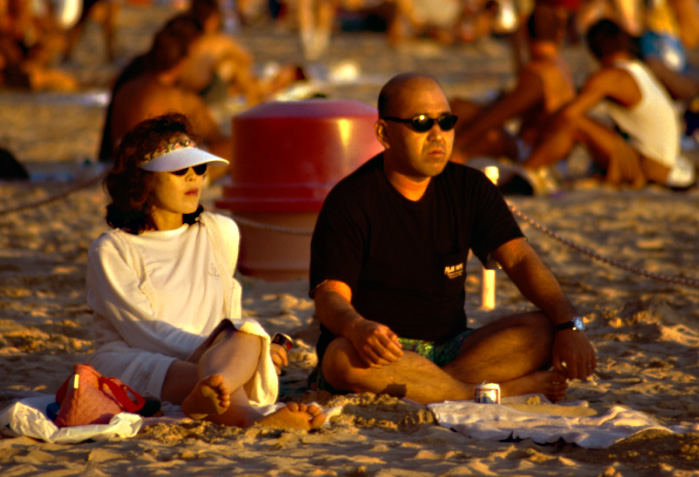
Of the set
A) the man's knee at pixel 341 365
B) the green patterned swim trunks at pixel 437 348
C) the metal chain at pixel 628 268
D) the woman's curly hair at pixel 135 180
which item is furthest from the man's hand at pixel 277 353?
the metal chain at pixel 628 268

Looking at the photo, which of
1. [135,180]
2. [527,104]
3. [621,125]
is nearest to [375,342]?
[135,180]

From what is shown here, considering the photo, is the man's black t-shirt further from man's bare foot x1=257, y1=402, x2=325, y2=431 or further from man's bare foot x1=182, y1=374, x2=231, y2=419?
man's bare foot x1=182, y1=374, x2=231, y2=419

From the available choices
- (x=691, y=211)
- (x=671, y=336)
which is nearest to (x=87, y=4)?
(x=691, y=211)

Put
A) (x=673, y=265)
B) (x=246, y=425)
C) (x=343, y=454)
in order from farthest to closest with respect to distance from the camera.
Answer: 1. (x=673, y=265)
2. (x=246, y=425)
3. (x=343, y=454)

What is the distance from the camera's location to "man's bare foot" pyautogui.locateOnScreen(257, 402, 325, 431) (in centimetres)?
354

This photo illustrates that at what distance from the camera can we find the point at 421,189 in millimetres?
3967

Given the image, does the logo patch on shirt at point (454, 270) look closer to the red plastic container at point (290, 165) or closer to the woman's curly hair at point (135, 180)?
the woman's curly hair at point (135, 180)

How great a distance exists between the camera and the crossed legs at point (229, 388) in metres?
3.47

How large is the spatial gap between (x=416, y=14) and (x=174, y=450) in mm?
20178

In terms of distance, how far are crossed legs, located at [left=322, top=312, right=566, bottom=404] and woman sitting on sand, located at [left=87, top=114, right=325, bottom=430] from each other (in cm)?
26

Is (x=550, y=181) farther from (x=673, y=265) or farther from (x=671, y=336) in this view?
(x=671, y=336)

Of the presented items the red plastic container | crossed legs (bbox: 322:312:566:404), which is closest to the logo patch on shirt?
crossed legs (bbox: 322:312:566:404)

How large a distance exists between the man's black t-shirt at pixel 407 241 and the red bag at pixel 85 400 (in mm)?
744

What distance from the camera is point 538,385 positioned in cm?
398
